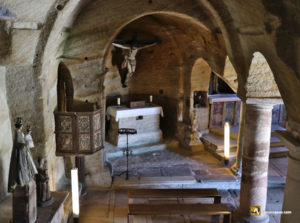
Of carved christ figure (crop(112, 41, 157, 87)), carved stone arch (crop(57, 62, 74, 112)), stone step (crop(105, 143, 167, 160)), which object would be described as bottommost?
stone step (crop(105, 143, 167, 160))

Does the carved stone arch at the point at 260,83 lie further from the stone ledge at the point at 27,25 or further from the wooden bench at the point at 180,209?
the stone ledge at the point at 27,25

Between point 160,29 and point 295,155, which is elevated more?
point 160,29

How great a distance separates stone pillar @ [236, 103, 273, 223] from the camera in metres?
5.55

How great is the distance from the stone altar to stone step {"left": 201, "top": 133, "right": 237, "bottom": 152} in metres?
1.60

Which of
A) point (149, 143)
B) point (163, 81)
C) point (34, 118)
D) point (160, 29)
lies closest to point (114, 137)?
point (149, 143)

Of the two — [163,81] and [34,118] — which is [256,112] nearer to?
[34,118]

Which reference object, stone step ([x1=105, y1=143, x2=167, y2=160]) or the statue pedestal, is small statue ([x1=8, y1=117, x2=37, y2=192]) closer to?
the statue pedestal

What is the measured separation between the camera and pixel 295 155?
3426 millimetres

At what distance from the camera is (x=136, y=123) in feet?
32.5

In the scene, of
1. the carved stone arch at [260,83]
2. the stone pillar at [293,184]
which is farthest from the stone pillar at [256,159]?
the stone pillar at [293,184]

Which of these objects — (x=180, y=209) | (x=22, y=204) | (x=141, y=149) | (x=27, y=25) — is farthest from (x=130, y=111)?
(x=22, y=204)

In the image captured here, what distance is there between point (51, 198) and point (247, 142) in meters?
3.77

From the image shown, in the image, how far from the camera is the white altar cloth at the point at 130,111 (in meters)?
9.33

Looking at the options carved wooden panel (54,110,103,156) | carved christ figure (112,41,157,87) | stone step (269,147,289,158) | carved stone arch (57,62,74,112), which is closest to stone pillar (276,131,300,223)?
carved wooden panel (54,110,103,156)
